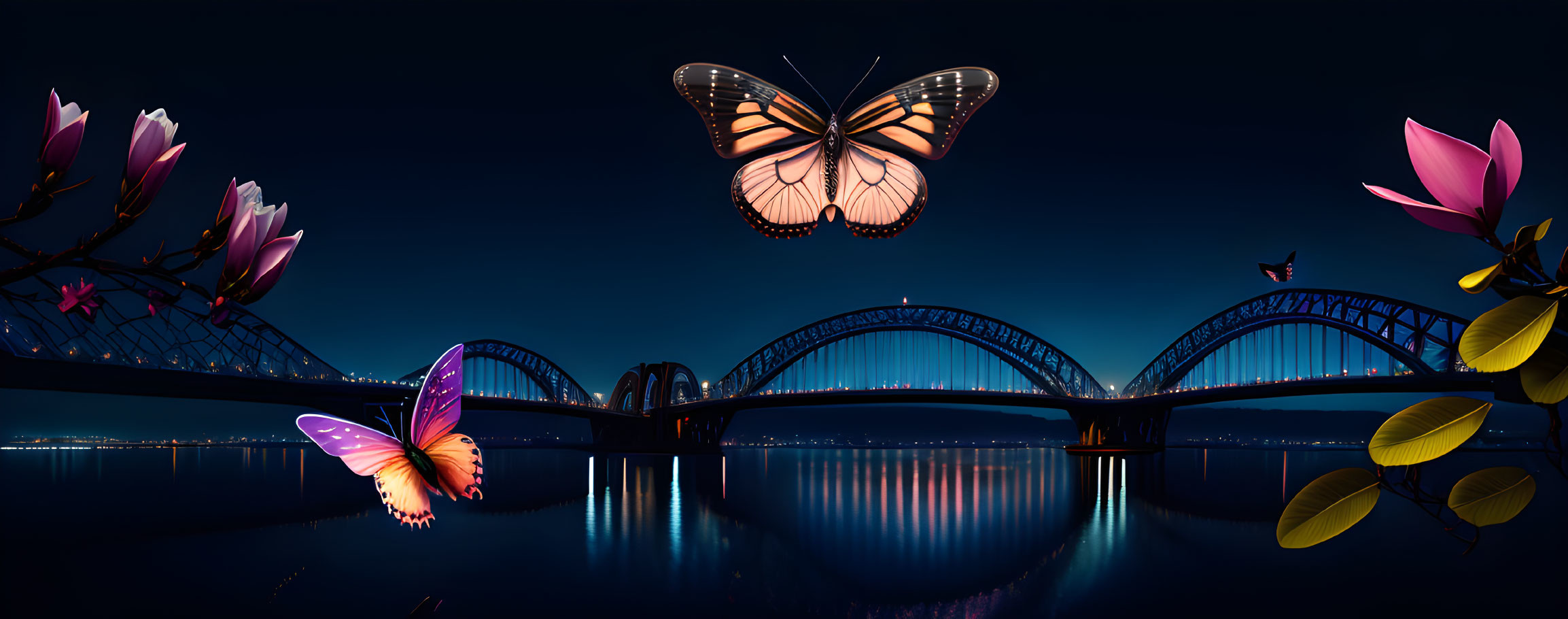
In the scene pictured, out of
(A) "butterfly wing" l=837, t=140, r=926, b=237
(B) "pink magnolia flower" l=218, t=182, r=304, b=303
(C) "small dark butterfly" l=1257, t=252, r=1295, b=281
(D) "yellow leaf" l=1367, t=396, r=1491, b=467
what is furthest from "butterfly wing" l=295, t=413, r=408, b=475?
(C) "small dark butterfly" l=1257, t=252, r=1295, b=281

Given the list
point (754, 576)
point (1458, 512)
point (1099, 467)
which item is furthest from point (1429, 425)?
point (1099, 467)

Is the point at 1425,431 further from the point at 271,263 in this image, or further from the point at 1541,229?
the point at 271,263

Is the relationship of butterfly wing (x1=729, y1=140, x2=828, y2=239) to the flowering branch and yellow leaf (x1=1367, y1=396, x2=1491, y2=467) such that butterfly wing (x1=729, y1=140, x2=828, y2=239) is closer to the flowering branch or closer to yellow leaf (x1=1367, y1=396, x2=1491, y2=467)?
the flowering branch

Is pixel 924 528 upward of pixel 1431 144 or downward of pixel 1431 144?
downward

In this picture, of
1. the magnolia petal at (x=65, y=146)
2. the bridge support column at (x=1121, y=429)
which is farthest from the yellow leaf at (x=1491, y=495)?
the bridge support column at (x=1121, y=429)

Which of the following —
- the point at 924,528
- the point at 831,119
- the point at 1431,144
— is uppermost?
the point at 831,119

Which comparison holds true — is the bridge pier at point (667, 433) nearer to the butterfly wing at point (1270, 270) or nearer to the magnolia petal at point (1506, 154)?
the butterfly wing at point (1270, 270)

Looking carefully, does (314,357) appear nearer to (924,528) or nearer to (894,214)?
(924,528)

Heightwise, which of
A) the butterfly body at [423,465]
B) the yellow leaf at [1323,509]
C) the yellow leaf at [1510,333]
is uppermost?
the yellow leaf at [1510,333]
